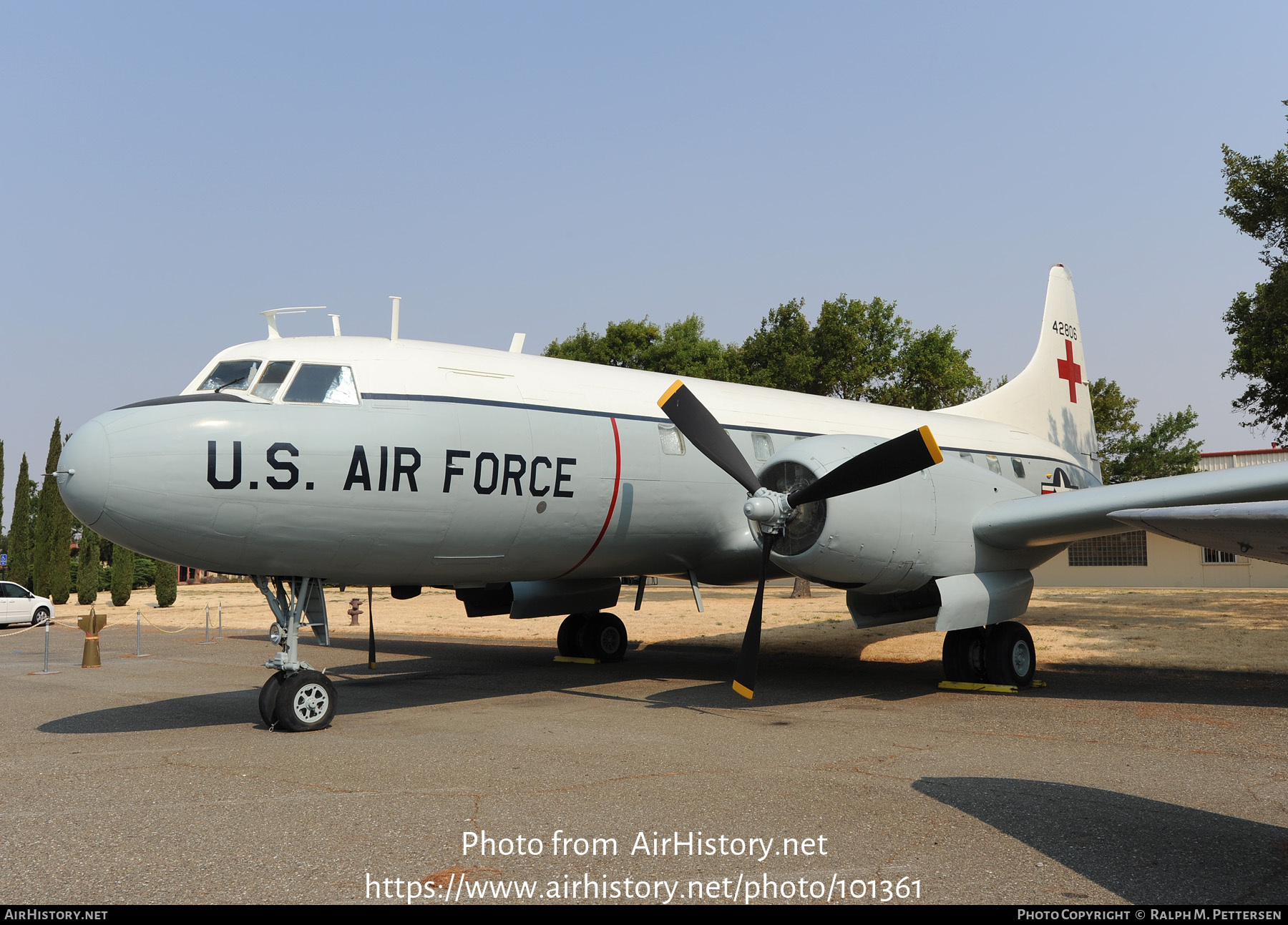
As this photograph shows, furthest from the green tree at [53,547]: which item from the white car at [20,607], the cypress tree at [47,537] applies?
the white car at [20,607]

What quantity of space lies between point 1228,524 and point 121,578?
4492 cm

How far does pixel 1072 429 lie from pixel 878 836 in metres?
17.0

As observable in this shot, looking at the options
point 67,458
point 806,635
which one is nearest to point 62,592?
point 806,635

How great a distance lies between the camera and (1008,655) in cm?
1321

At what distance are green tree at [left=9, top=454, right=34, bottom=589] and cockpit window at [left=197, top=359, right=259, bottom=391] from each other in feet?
146

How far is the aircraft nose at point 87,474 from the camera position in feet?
28.9

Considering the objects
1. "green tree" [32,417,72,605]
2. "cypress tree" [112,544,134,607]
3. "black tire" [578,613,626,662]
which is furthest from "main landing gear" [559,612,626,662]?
"green tree" [32,417,72,605]

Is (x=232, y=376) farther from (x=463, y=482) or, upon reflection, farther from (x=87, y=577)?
(x=87, y=577)

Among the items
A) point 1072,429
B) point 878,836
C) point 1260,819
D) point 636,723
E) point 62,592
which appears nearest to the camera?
point 878,836

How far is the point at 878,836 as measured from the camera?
5.91 m

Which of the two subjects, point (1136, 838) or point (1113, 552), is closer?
point (1136, 838)

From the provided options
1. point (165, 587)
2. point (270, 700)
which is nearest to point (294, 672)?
point (270, 700)

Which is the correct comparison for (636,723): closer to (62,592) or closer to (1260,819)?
(1260,819)

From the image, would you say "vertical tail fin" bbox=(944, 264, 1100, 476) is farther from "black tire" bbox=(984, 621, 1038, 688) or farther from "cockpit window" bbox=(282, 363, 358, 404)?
"cockpit window" bbox=(282, 363, 358, 404)
